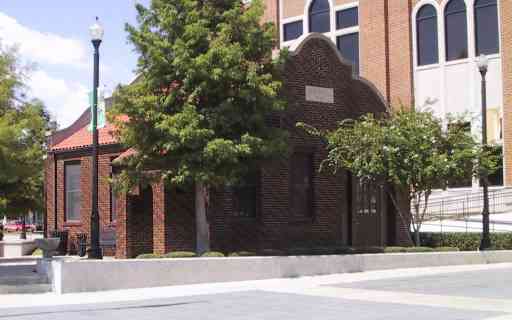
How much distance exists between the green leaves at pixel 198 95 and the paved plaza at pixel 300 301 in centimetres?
333

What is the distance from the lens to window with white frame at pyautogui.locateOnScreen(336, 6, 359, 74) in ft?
160

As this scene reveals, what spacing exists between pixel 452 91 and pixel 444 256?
22082mm

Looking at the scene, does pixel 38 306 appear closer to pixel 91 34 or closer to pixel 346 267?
pixel 91 34

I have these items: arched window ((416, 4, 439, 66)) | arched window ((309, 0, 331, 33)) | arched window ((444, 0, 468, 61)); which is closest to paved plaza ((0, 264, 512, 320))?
arched window ((444, 0, 468, 61))

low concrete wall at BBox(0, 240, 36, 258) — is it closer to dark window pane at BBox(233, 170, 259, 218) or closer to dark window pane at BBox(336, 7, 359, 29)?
dark window pane at BBox(233, 170, 259, 218)

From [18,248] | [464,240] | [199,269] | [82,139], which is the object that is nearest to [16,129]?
[199,269]

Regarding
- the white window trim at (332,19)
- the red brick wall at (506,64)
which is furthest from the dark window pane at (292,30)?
the red brick wall at (506,64)

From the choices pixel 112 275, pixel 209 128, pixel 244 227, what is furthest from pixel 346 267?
pixel 112 275

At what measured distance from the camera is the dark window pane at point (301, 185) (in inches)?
962

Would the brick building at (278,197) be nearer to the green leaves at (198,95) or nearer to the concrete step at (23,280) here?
the green leaves at (198,95)

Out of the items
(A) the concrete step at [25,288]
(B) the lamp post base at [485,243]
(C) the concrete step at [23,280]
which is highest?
(B) the lamp post base at [485,243]

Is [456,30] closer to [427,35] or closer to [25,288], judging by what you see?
[427,35]

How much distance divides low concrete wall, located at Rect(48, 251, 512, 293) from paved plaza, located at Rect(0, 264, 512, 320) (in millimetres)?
402

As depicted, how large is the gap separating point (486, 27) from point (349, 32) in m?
9.30
